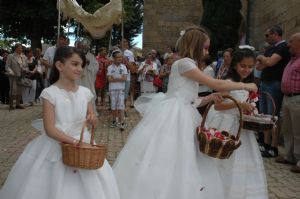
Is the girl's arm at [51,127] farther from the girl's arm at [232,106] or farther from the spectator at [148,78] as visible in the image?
the spectator at [148,78]

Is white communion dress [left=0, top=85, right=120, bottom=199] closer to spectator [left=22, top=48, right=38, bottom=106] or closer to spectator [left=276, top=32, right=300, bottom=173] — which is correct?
spectator [left=276, top=32, right=300, bottom=173]

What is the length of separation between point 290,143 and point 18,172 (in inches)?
190

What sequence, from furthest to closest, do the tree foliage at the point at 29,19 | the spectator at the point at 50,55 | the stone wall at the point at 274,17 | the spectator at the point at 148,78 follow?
the tree foliage at the point at 29,19 → the spectator at the point at 148,78 → the stone wall at the point at 274,17 → the spectator at the point at 50,55

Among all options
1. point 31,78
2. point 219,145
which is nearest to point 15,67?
point 31,78

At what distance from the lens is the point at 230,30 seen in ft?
59.2

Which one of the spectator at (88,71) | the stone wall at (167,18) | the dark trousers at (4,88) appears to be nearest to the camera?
the spectator at (88,71)

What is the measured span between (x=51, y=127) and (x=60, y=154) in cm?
22

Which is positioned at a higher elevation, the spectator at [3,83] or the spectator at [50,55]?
the spectator at [50,55]

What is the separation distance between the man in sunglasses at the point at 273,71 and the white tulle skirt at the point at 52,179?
4411mm

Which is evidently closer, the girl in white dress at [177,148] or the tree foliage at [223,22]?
the girl in white dress at [177,148]

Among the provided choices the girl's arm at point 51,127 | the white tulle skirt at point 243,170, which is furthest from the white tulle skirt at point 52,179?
the white tulle skirt at point 243,170

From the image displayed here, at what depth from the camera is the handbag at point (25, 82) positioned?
14039mm

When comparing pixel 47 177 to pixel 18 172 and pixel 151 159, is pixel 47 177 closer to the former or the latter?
pixel 18 172

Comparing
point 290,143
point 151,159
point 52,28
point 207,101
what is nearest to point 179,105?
point 207,101
